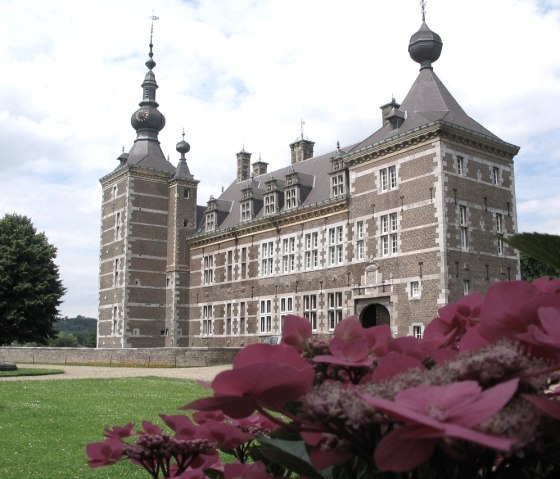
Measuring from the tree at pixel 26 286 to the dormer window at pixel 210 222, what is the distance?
35.6 ft

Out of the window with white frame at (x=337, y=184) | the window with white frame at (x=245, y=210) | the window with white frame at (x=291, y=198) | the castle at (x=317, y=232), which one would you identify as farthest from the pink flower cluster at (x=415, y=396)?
the window with white frame at (x=245, y=210)

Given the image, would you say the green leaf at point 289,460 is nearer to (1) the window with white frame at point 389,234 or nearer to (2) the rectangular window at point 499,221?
(1) the window with white frame at point 389,234

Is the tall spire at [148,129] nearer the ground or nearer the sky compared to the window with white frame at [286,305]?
nearer the sky

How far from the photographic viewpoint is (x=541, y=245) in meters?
1.50

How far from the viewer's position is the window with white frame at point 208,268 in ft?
131

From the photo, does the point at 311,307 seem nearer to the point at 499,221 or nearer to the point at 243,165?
the point at 499,221

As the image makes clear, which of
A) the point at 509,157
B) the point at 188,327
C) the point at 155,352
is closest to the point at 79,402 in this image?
the point at 155,352

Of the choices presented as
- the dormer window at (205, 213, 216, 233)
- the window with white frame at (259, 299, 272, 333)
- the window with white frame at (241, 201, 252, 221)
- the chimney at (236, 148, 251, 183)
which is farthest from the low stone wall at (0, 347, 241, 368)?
the chimney at (236, 148, 251, 183)

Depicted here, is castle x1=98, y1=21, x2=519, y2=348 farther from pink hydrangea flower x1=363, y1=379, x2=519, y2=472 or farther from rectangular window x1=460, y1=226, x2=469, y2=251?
pink hydrangea flower x1=363, y1=379, x2=519, y2=472

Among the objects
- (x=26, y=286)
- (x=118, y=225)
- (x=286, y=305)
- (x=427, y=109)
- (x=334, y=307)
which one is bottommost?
(x=334, y=307)

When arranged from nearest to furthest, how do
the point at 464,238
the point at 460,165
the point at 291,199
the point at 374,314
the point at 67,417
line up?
the point at 67,417 → the point at 464,238 → the point at 460,165 → the point at 374,314 → the point at 291,199

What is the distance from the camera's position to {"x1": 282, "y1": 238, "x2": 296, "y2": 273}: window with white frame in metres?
33.4

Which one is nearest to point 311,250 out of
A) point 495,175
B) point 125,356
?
point 495,175

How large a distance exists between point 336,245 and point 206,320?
42.0 feet
